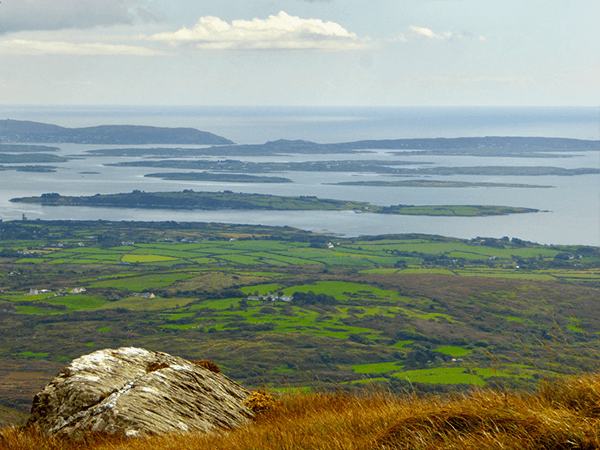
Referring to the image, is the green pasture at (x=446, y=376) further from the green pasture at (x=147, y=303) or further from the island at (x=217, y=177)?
the island at (x=217, y=177)

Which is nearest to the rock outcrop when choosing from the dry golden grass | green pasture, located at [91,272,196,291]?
the dry golden grass

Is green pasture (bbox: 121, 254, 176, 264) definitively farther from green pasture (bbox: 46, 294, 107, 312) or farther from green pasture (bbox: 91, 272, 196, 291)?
green pasture (bbox: 46, 294, 107, 312)

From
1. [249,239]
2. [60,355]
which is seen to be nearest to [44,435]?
[60,355]

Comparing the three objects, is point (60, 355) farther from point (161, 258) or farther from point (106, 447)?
point (106, 447)

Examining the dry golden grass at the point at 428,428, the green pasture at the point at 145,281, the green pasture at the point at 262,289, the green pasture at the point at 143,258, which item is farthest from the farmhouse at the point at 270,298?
the dry golden grass at the point at 428,428

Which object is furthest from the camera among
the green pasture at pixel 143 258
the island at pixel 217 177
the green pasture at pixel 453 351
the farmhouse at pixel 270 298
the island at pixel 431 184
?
the island at pixel 217 177

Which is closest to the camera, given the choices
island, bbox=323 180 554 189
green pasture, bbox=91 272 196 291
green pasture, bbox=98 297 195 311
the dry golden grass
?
the dry golden grass
